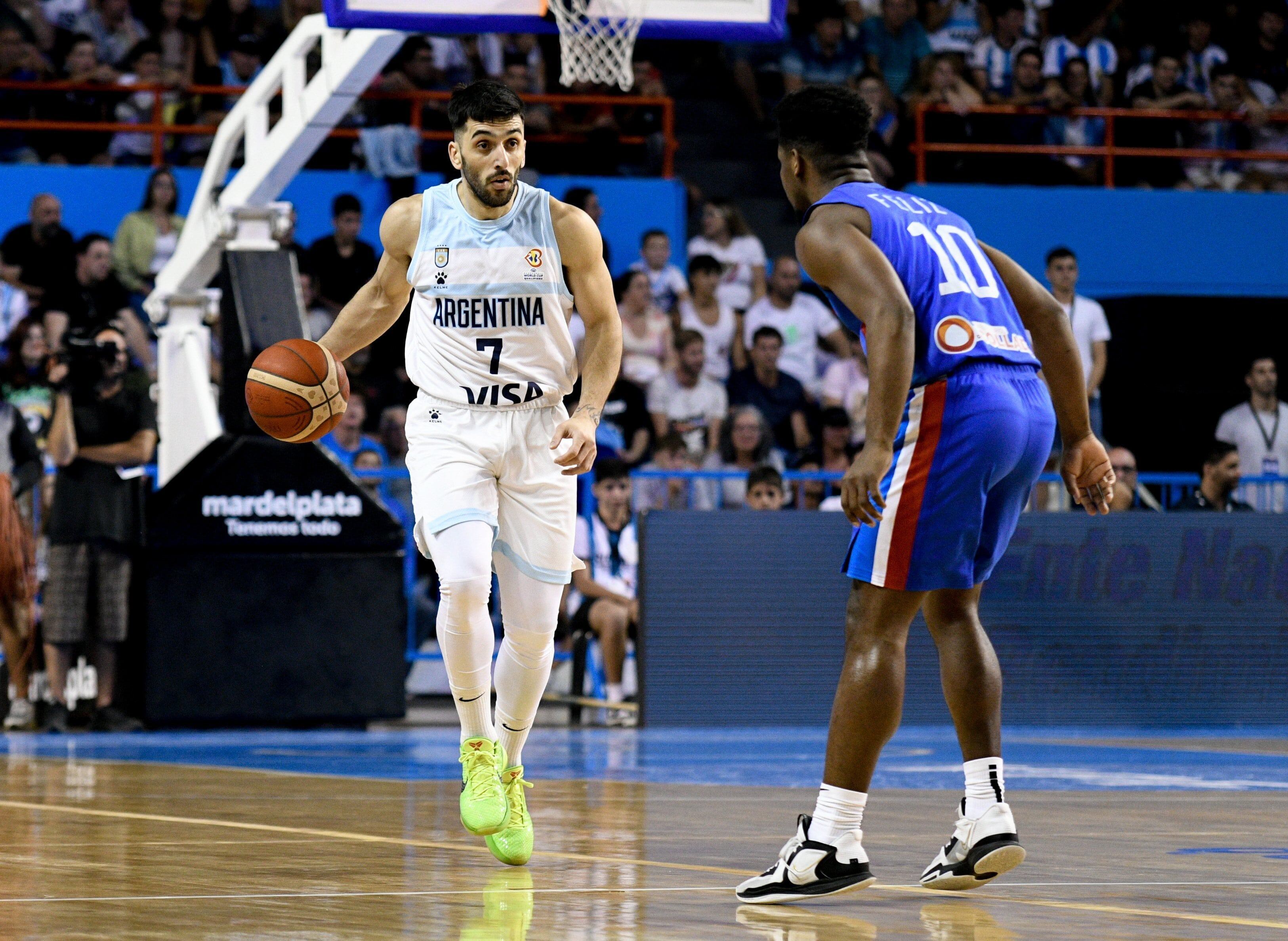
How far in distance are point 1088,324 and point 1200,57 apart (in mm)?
7147

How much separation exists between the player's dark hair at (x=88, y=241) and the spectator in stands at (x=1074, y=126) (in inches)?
374

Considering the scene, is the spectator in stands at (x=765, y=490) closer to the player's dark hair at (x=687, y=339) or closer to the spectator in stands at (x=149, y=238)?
the player's dark hair at (x=687, y=339)

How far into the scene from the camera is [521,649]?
6652 millimetres

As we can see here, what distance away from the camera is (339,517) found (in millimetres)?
12859

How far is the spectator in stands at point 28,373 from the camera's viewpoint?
1527 cm

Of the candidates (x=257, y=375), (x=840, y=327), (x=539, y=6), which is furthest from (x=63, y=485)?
(x=840, y=327)

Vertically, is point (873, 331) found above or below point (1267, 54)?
below

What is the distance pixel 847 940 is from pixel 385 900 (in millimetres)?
1265

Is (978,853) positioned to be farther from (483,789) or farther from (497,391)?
(497,391)

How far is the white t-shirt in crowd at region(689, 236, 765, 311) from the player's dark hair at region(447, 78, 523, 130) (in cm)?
1101

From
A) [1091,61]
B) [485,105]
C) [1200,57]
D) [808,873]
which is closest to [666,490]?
[485,105]

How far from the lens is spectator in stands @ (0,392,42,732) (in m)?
12.8

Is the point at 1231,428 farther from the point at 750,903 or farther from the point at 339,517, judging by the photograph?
the point at 750,903

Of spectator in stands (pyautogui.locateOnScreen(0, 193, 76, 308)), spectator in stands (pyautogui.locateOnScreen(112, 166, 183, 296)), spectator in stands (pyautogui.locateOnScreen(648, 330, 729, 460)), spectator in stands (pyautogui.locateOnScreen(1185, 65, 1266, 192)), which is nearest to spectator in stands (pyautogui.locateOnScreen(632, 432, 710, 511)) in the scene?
spectator in stands (pyautogui.locateOnScreen(648, 330, 729, 460))
